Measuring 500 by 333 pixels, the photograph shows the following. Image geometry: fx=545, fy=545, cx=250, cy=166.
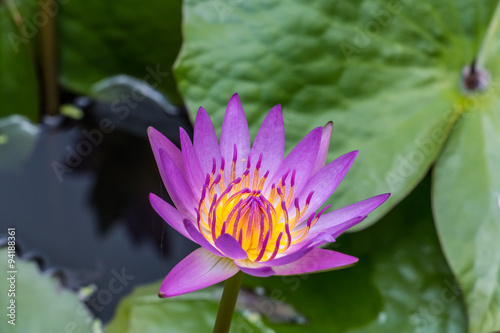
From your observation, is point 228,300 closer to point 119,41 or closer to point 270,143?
point 270,143

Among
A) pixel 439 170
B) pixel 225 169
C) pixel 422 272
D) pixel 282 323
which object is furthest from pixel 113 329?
pixel 439 170

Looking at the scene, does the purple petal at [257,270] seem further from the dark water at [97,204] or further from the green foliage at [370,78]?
the dark water at [97,204]

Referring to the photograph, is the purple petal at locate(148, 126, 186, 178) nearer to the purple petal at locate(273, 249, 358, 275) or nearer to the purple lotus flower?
the purple lotus flower

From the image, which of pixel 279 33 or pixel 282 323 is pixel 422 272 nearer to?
pixel 282 323

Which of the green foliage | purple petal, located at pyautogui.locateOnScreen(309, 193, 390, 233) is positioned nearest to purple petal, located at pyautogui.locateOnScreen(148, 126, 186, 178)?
purple petal, located at pyautogui.locateOnScreen(309, 193, 390, 233)

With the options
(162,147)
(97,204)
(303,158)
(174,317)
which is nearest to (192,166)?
(162,147)

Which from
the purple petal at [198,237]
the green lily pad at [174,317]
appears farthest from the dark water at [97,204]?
the purple petal at [198,237]

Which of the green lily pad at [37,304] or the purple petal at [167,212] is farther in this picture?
the green lily pad at [37,304]
